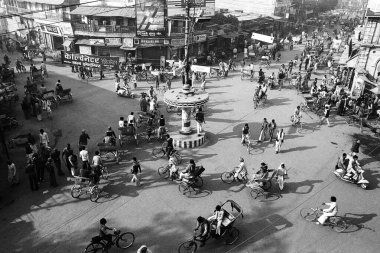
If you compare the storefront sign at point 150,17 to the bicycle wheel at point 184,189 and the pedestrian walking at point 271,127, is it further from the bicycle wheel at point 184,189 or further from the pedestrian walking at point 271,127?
the bicycle wheel at point 184,189

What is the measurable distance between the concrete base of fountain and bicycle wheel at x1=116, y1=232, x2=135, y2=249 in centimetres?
752

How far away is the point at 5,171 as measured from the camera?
14.9 metres

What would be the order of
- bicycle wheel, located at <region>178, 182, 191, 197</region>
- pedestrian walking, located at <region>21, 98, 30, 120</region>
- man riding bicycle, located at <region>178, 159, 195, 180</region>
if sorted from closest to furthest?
1. man riding bicycle, located at <region>178, 159, 195, 180</region>
2. bicycle wheel, located at <region>178, 182, 191, 197</region>
3. pedestrian walking, located at <region>21, 98, 30, 120</region>

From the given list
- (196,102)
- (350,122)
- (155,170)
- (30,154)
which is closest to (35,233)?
(30,154)

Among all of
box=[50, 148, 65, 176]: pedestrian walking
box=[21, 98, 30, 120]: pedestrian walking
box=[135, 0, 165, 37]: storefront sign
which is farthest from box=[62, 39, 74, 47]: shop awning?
box=[50, 148, 65, 176]: pedestrian walking

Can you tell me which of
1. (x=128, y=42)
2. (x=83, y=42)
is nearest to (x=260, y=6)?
(x=128, y=42)

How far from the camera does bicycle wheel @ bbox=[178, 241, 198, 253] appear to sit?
10055 mm

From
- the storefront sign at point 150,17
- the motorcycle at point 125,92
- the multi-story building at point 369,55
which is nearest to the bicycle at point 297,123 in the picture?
the multi-story building at point 369,55

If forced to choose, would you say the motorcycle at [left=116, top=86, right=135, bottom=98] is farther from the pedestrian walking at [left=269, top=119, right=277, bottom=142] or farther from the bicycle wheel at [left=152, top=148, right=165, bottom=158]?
the pedestrian walking at [left=269, top=119, right=277, bottom=142]

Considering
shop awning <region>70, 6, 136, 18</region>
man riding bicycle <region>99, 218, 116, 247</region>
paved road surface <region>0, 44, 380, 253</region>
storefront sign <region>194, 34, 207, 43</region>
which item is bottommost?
paved road surface <region>0, 44, 380, 253</region>

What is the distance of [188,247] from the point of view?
1016cm

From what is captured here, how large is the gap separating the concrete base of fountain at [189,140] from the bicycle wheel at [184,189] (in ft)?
13.3

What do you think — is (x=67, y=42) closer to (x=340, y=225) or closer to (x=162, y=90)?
(x=162, y=90)

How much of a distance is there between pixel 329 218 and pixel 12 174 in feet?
45.1
